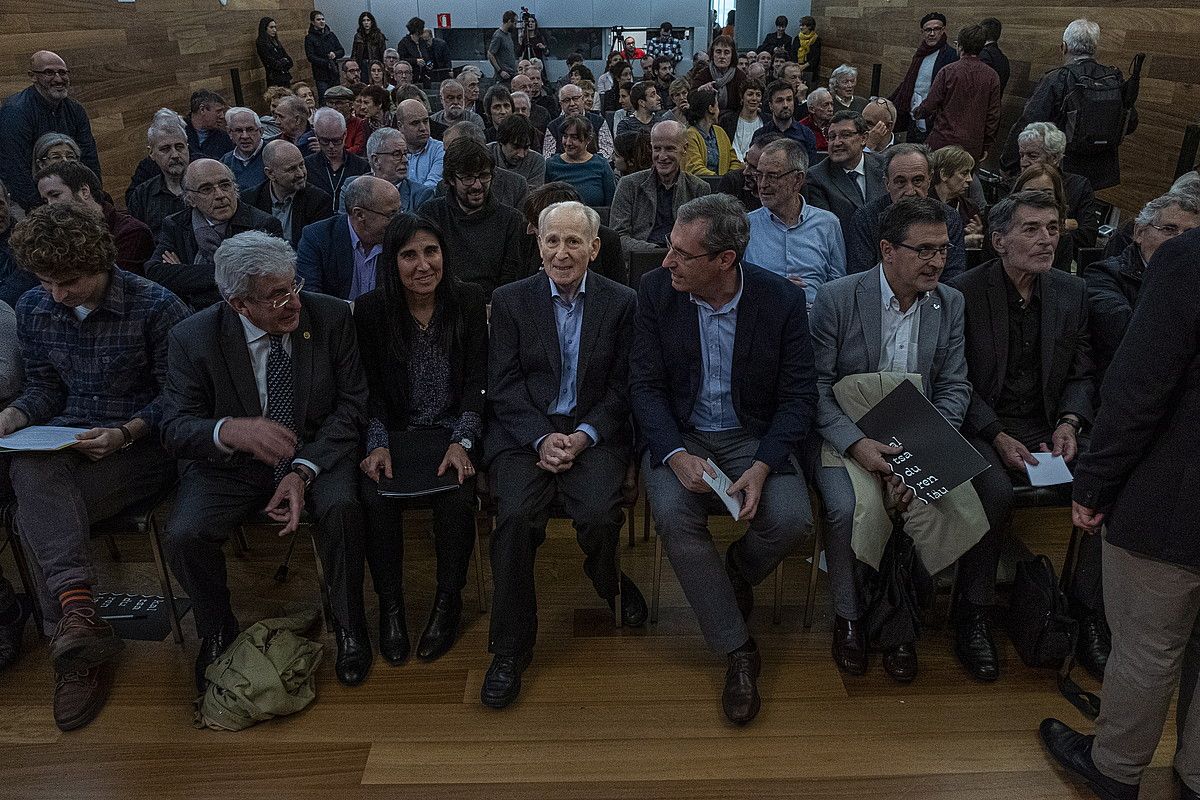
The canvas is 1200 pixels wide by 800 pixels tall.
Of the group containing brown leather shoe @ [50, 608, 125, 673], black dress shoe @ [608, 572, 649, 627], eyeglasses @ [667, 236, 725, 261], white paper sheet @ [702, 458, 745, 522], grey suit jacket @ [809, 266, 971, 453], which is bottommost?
black dress shoe @ [608, 572, 649, 627]

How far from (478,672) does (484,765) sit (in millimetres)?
375

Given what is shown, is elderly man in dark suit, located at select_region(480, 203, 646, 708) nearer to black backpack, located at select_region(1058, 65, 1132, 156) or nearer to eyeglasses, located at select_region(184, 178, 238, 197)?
eyeglasses, located at select_region(184, 178, 238, 197)

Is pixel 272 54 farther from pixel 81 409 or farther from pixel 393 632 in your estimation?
pixel 393 632

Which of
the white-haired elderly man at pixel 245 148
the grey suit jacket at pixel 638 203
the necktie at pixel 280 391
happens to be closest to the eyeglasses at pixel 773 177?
the grey suit jacket at pixel 638 203

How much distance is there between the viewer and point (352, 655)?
2570 mm

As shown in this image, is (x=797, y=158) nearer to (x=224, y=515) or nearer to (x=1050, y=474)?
(x=1050, y=474)

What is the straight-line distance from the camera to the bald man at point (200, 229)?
353 centimetres

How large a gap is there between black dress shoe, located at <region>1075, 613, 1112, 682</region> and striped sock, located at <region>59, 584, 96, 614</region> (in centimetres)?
294

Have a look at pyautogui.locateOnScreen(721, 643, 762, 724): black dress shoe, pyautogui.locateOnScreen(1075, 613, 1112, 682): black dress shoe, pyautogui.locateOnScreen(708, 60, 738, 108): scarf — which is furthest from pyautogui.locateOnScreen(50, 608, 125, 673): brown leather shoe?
pyautogui.locateOnScreen(708, 60, 738, 108): scarf

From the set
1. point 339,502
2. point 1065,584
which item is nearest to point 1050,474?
point 1065,584

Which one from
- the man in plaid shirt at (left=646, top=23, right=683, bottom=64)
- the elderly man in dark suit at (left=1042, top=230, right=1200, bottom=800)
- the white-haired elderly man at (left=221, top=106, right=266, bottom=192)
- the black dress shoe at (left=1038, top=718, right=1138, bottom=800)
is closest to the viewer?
the elderly man in dark suit at (left=1042, top=230, right=1200, bottom=800)

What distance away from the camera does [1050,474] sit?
102 inches

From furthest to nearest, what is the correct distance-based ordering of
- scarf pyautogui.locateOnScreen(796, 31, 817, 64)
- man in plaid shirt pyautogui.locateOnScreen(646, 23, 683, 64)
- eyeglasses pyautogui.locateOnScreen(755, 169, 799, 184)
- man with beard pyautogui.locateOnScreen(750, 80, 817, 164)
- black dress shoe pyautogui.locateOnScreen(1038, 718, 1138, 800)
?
man in plaid shirt pyautogui.locateOnScreen(646, 23, 683, 64) < scarf pyautogui.locateOnScreen(796, 31, 817, 64) < man with beard pyautogui.locateOnScreen(750, 80, 817, 164) < eyeglasses pyautogui.locateOnScreen(755, 169, 799, 184) < black dress shoe pyautogui.locateOnScreen(1038, 718, 1138, 800)

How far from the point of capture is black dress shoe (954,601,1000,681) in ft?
8.29
